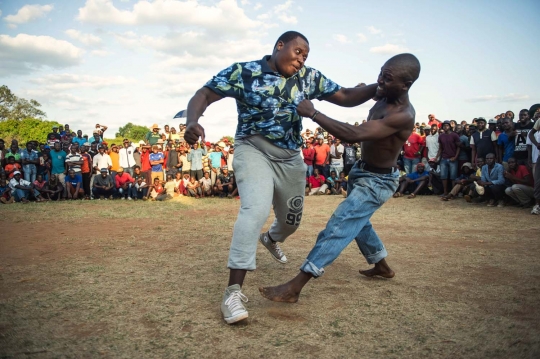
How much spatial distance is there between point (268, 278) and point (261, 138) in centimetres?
145

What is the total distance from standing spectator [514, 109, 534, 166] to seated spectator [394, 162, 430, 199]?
2.93 metres

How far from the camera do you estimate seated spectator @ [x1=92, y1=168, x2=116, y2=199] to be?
567 inches

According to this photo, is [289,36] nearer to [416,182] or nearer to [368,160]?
[368,160]

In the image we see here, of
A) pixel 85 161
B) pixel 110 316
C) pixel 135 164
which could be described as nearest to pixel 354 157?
pixel 135 164

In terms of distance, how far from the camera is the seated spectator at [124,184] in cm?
1462

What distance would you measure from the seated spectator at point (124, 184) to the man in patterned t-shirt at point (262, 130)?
12024 mm

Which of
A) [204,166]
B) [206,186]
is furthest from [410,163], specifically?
[204,166]

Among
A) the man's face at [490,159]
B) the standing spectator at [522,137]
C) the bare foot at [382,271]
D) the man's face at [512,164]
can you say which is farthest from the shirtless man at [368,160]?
the standing spectator at [522,137]

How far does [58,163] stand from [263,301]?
1324 cm

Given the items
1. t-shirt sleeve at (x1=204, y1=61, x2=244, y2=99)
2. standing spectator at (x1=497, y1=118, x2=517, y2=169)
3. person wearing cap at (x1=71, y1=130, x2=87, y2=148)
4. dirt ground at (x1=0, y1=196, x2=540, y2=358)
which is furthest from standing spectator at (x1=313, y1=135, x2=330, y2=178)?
t-shirt sleeve at (x1=204, y1=61, x2=244, y2=99)

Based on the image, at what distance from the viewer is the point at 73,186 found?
14.5 m

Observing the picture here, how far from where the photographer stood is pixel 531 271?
168 inches

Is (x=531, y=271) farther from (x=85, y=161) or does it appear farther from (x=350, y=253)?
(x=85, y=161)

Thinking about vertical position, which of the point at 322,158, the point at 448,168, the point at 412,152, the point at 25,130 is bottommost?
the point at 448,168
